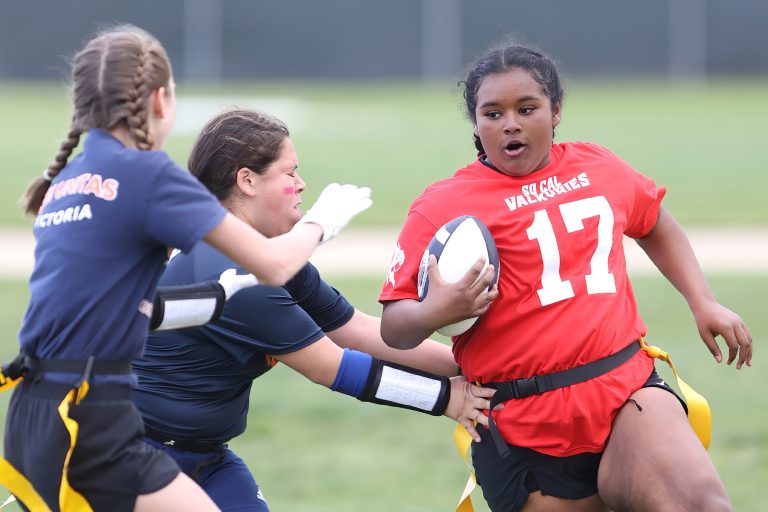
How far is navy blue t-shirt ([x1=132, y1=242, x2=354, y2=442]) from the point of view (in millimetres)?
4012

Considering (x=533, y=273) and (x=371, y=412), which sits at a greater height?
(x=533, y=273)

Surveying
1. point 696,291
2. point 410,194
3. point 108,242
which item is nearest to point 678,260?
point 696,291

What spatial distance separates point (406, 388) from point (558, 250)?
0.69m

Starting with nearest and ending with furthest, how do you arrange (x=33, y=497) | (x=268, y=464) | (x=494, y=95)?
1. (x=33, y=497)
2. (x=494, y=95)
3. (x=268, y=464)

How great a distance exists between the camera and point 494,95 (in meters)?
4.00

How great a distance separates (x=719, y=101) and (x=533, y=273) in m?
28.6

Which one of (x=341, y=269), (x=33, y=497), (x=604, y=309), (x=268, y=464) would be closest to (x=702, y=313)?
(x=604, y=309)

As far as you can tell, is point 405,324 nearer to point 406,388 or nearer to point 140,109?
point 406,388

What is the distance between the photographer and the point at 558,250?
391 cm

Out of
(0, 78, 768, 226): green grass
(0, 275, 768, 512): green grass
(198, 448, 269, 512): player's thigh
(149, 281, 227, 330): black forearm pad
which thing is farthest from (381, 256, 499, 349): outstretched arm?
(0, 78, 768, 226): green grass

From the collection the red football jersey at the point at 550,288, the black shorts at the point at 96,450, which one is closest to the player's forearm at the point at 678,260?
the red football jersey at the point at 550,288

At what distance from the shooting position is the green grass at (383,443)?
233 inches

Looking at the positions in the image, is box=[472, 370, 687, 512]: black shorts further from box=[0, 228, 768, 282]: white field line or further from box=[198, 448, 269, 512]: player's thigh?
box=[0, 228, 768, 282]: white field line

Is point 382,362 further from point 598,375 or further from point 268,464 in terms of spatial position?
point 268,464
